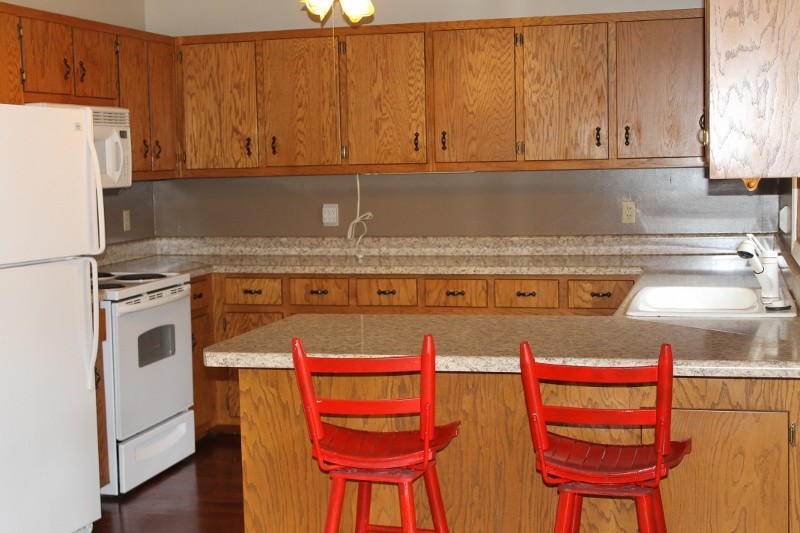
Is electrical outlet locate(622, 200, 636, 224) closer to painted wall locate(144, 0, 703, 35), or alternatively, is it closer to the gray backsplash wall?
the gray backsplash wall

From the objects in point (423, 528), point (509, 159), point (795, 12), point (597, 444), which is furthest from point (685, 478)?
point (509, 159)

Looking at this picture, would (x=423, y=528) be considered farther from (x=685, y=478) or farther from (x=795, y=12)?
(x=795, y=12)

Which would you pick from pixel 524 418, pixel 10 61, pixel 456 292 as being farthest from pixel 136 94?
pixel 524 418

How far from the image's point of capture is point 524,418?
8.40ft

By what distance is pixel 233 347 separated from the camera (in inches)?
103

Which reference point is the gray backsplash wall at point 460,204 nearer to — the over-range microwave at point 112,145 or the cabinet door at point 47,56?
the over-range microwave at point 112,145

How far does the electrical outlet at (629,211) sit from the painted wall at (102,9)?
286cm

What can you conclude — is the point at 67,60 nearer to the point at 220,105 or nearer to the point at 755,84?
the point at 220,105

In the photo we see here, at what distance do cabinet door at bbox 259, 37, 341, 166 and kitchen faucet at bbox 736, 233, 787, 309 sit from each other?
2.53 meters

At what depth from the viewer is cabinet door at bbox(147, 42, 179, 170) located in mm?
5148

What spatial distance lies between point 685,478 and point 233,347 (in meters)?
1.19

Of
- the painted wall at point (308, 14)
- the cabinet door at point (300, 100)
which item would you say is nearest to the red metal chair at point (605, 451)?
the cabinet door at point (300, 100)

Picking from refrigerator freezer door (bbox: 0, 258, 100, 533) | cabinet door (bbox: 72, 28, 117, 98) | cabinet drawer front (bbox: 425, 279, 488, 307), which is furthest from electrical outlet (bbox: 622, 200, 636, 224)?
refrigerator freezer door (bbox: 0, 258, 100, 533)

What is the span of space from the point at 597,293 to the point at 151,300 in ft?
6.67
